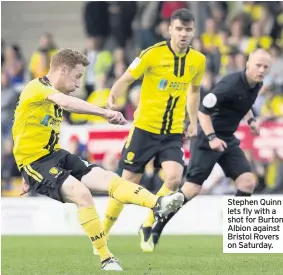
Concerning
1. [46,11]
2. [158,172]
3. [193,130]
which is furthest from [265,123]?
[46,11]

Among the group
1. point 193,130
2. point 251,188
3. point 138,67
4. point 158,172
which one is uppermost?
point 138,67

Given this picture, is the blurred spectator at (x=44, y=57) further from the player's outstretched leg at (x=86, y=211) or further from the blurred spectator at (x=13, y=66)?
the player's outstretched leg at (x=86, y=211)

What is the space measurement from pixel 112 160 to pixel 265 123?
2768 mm

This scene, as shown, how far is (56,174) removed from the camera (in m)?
8.75

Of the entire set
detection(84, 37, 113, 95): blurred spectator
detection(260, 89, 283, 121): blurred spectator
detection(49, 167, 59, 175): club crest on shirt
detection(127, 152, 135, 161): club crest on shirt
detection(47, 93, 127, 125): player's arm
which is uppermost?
detection(47, 93, 127, 125): player's arm

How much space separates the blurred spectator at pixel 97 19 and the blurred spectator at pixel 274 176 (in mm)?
5464

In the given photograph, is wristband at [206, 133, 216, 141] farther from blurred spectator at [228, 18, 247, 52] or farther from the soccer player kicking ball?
blurred spectator at [228, 18, 247, 52]

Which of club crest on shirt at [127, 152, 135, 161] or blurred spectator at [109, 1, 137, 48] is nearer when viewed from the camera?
club crest on shirt at [127, 152, 135, 161]

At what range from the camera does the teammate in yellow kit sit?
11.1 metres

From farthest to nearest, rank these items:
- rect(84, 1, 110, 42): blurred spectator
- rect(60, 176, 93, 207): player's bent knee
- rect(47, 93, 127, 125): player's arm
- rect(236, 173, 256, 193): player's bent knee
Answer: rect(84, 1, 110, 42): blurred spectator < rect(236, 173, 256, 193): player's bent knee < rect(60, 176, 93, 207): player's bent knee < rect(47, 93, 127, 125): player's arm

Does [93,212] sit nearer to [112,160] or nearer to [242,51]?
[112,160]

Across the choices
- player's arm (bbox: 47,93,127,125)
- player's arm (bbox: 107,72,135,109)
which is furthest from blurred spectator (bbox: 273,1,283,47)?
player's arm (bbox: 47,93,127,125)
